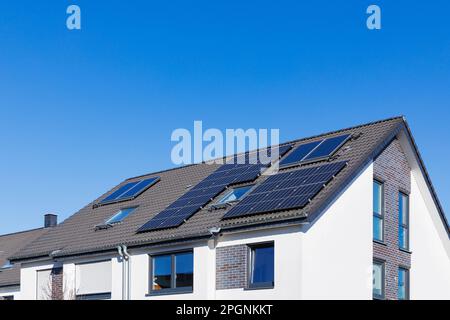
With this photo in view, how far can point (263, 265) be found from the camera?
17766mm

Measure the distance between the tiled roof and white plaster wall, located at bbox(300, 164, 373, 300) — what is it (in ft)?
1.63

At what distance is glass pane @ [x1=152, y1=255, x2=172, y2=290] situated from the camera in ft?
65.0

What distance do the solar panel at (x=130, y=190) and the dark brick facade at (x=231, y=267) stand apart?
7.30m

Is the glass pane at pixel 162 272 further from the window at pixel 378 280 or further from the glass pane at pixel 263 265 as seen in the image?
the window at pixel 378 280

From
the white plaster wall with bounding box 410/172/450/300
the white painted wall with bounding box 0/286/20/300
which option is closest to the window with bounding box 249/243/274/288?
the white plaster wall with bounding box 410/172/450/300

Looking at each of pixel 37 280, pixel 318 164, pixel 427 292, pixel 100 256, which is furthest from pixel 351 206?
pixel 37 280

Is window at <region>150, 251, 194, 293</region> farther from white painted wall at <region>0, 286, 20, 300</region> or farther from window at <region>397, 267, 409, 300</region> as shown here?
white painted wall at <region>0, 286, 20, 300</region>

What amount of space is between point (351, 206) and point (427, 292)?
205 inches

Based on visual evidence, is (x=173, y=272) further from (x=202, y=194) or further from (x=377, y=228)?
(x=377, y=228)

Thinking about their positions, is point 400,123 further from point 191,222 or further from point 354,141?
point 191,222

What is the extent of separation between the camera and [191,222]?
2005 cm

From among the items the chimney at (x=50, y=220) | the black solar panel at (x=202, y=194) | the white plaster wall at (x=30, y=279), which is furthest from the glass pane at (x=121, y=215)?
the chimney at (x=50, y=220)

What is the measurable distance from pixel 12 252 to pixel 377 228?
66.1ft

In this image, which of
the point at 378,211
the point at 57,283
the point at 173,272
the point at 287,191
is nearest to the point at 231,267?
the point at 173,272
